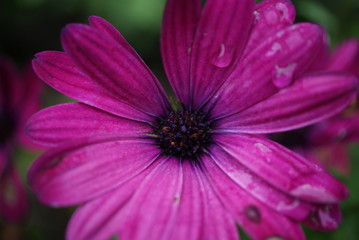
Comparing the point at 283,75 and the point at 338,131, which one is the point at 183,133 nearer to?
the point at 283,75

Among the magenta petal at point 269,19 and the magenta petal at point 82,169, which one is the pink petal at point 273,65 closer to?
the magenta petal at point 269,19

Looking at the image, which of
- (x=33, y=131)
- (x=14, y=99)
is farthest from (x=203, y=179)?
(x=14, y=99)

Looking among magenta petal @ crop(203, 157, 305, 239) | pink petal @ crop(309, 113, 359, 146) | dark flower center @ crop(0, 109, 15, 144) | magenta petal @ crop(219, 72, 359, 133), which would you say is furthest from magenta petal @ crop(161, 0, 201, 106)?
dark flower center @ crop(0, 109, 15, 144)

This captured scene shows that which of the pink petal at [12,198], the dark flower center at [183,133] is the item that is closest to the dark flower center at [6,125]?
the pink petal at [12,198]

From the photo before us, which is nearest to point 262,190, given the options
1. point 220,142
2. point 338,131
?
point 220,142

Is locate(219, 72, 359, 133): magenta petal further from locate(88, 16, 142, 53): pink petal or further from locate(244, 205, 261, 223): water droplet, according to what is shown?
locate(88, 16, 142, 53): pink petal

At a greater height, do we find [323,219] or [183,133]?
[183,133]
